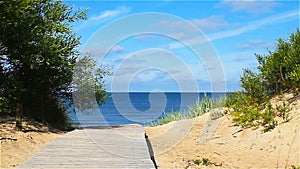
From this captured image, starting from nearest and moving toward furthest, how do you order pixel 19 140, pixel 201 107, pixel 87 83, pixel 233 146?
1. pixel 19 140
2. pixel 233 146
3. pixel 87 83
4. pixel 201 107

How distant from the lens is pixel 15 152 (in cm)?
725

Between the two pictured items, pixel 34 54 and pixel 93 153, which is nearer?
pixel 93 153

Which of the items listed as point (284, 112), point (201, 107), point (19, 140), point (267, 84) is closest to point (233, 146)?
point (284, 112)

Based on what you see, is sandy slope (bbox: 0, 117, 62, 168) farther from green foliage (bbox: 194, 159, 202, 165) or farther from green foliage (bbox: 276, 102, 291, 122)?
green foliage (bbox: 276, 102, 291, 122)

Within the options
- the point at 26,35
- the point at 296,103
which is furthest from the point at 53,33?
the point at 296,103

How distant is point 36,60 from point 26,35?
1.98 feet

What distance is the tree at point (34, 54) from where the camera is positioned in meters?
8.66

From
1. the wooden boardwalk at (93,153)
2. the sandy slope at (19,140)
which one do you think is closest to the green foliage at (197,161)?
the wooden boardwalk at (93,153)

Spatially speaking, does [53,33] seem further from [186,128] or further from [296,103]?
[296,103]

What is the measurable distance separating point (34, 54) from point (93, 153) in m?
3.32

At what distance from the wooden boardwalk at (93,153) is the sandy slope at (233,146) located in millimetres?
847

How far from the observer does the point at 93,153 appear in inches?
263

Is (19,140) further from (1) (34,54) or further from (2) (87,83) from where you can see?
(2) (87,83)

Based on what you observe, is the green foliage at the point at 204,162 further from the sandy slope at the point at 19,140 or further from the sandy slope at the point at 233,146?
the sandy slope at the point at 19,140
